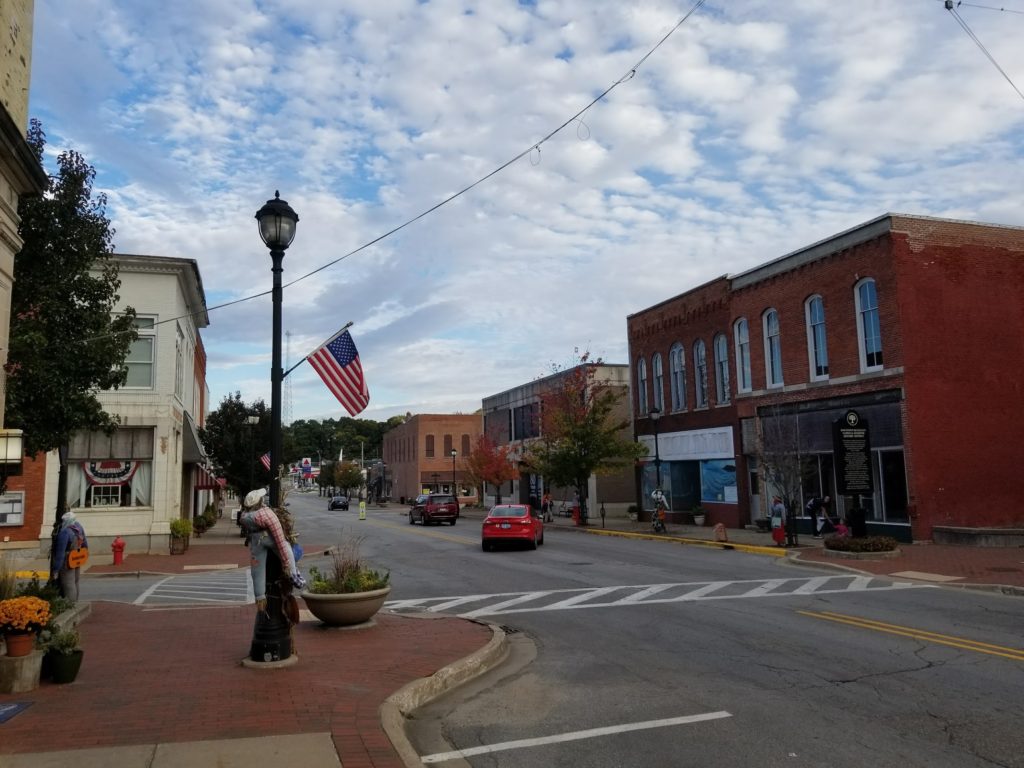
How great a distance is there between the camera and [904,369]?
2498 centimetres

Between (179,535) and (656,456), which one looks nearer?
(179,535)

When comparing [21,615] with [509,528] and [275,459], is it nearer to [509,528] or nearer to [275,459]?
[275,459]

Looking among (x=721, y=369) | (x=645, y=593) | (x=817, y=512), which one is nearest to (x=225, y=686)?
(x=645, y=593)

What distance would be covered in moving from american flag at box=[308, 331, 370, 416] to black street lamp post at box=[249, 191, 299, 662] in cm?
394

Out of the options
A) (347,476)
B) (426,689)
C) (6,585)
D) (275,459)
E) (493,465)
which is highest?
(493,465)

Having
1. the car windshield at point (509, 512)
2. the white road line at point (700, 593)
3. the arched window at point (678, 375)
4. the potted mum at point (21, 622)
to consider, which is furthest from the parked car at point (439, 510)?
the potted mum at point (21, 622)

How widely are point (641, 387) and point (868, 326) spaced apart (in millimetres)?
15573

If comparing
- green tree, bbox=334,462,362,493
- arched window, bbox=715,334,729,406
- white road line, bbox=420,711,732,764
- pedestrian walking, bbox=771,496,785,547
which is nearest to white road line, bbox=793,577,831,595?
white road line, bbox=420,711,732,764

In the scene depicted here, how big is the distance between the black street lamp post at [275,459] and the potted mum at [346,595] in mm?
1757

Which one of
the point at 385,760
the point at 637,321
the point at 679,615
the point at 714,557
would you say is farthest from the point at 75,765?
the point at 637,321

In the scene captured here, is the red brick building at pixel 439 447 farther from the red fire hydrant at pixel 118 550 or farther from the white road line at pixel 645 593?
the white road line at pixel 645 593

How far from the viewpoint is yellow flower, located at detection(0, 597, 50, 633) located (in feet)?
23.7

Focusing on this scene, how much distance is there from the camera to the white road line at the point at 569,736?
245 inches

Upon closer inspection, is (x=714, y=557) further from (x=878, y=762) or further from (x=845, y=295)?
(x=878, y=762)
